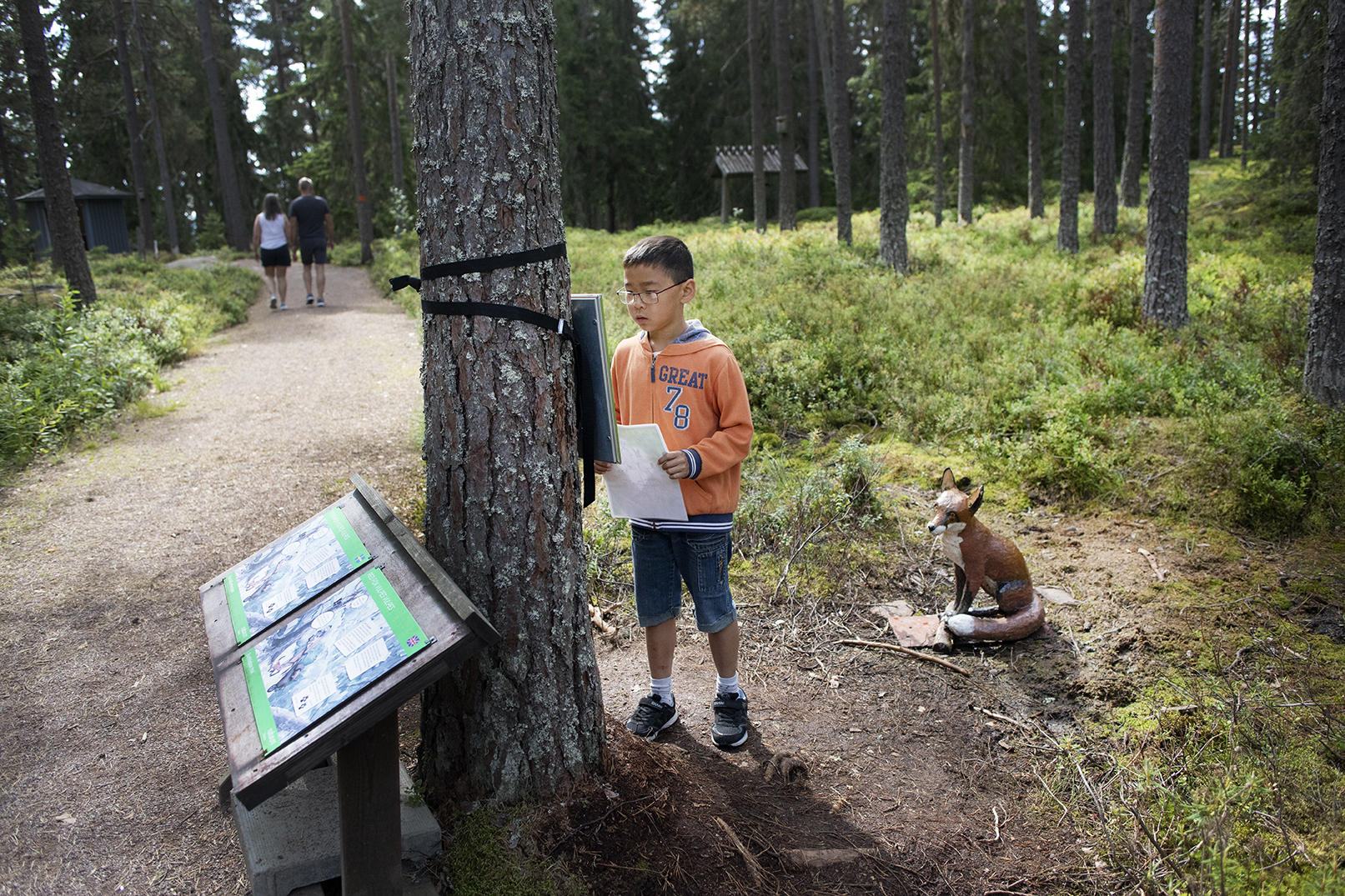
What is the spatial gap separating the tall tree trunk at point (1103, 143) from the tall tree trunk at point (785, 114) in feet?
25.4

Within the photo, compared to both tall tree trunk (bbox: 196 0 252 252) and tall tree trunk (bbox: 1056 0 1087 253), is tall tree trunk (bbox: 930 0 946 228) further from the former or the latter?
tall tree trunk (bbox: 196 0 252 252)

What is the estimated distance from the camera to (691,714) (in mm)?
3549

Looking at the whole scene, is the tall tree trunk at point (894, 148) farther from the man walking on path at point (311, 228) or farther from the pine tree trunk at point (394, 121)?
the pine tree trunk at point (394, 121)

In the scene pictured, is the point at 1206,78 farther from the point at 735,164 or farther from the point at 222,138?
the point at 222,138

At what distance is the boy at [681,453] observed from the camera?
296 cm

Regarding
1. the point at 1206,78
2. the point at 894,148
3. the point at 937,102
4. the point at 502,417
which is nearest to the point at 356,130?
the point at 894,148

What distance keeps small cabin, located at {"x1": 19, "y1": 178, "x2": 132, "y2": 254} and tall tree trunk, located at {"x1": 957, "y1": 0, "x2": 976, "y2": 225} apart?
101ft

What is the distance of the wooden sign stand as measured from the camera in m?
1.81

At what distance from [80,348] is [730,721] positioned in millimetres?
8390

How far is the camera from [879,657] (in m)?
4.09

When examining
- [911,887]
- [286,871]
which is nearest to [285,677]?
[286,871]

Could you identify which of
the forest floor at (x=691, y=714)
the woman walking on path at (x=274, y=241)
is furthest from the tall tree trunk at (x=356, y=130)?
the forest floor at (x=691, y=714)

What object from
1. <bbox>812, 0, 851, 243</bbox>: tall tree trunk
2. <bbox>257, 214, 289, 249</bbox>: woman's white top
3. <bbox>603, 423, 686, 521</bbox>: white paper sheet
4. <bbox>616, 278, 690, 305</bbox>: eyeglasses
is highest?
<bbox>812, 0, 851, 243</bbox>: tall tree trunk

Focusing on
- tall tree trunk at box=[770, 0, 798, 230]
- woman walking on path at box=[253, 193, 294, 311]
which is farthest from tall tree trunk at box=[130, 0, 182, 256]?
tall tree trunk at box=[770, 0, 798, 230]
